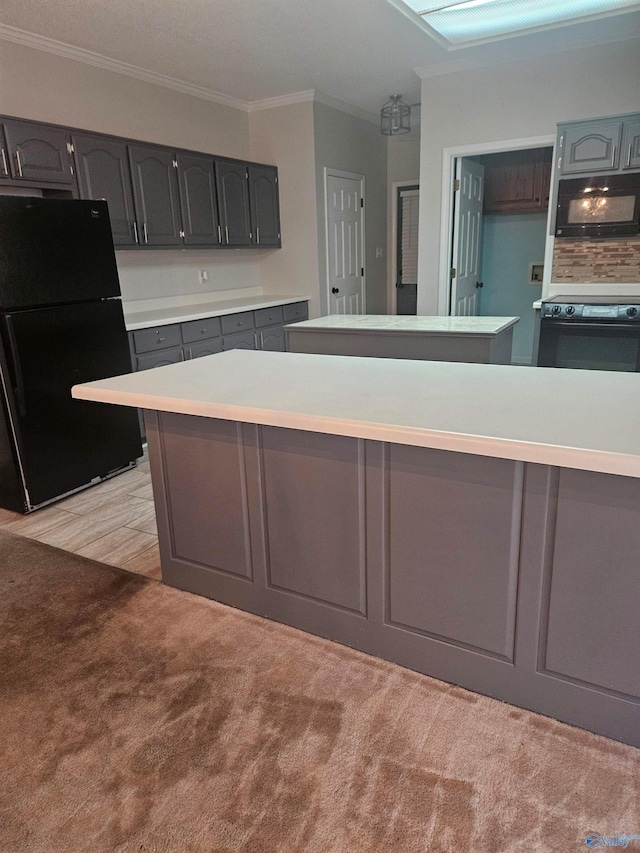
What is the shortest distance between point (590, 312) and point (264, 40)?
2.88m

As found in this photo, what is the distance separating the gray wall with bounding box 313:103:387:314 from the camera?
17.9 feet

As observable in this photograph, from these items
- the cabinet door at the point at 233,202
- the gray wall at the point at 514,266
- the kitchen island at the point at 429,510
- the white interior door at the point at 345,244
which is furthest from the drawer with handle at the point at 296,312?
the kitchen island at the point at 429,510

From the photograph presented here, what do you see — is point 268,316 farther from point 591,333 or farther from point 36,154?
point 591,333

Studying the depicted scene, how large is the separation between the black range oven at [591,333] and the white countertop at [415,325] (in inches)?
28.2

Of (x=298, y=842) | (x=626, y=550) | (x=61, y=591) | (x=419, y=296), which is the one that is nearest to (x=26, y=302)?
(x=61, y=591)

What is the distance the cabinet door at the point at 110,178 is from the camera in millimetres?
3715

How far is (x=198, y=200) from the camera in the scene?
15.2 feet

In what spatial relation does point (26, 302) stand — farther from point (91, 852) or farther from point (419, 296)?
point (419, 296)

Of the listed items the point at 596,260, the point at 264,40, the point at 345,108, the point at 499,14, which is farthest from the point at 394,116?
the point at 345,108

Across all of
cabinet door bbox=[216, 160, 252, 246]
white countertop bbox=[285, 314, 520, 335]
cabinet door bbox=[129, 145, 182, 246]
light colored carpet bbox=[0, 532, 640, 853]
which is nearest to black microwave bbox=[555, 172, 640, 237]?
white countertop bbox=[285, 314, 520, 335]

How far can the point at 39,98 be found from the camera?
146 inches

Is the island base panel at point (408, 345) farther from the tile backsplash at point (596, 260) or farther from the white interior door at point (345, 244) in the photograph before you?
the white interior door at point (345, 244)

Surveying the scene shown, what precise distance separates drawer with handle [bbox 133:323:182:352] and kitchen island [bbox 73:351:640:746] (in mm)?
1856

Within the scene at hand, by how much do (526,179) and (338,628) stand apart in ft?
17.1
